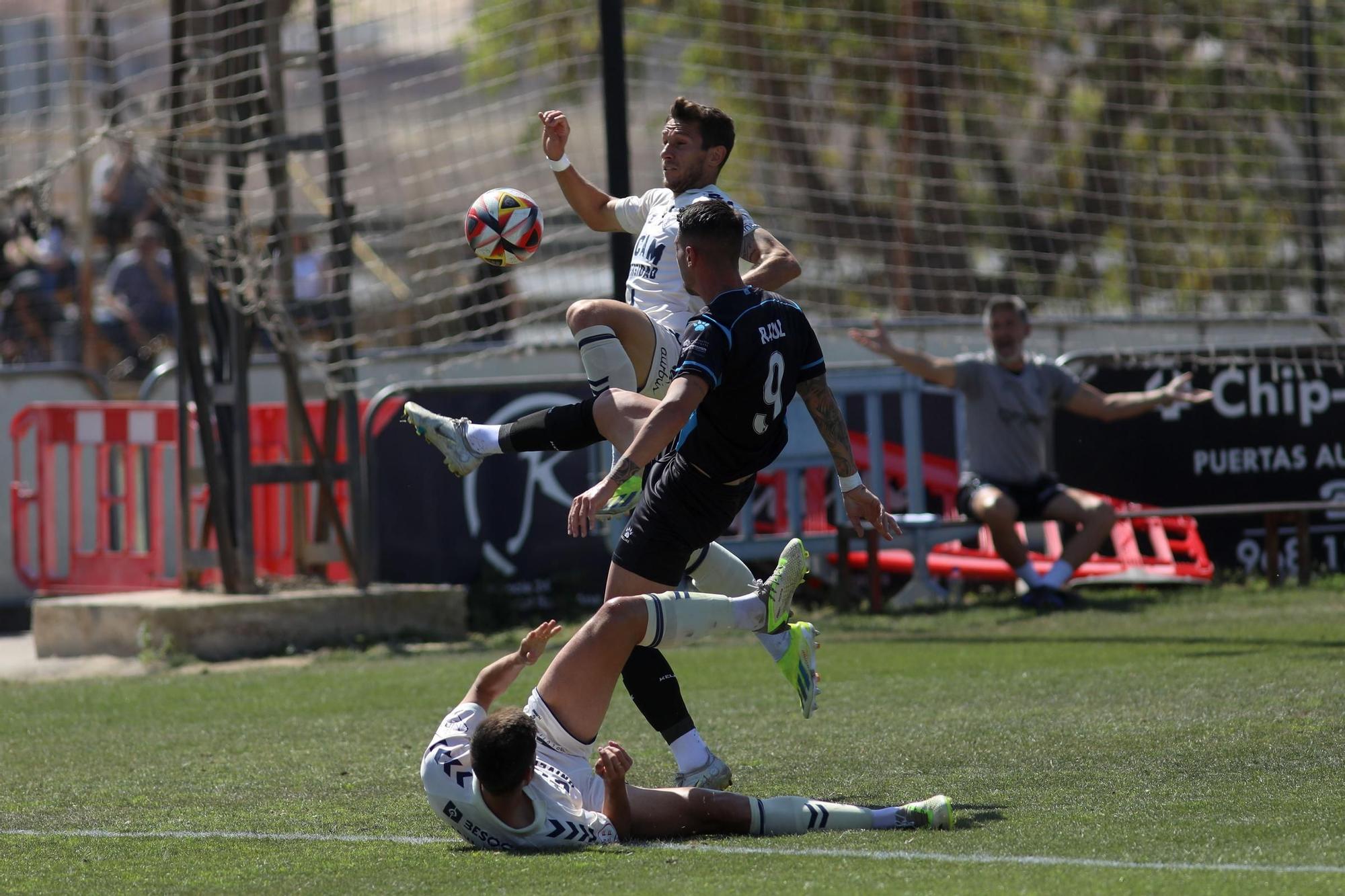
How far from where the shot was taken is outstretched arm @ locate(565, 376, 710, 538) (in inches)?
218

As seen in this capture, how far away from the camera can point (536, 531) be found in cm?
1340

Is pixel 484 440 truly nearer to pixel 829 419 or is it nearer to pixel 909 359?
pixel 829 419

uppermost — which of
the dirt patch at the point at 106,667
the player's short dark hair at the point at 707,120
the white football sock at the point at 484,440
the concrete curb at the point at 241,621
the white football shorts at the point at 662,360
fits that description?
the player's short dark hair at the point at 707,120

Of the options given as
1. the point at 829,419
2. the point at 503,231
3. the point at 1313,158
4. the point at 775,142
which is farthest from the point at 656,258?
the point at 775,142

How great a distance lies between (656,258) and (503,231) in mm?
690

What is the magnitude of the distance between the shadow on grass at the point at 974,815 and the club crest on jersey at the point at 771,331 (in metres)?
1.63

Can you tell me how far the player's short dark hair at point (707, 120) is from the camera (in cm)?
712

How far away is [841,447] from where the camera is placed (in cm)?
641

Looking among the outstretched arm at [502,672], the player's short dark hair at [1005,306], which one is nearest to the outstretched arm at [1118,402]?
the player's short dark hair at [1005,306]

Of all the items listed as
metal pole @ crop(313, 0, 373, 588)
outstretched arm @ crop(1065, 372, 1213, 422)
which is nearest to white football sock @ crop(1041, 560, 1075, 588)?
outstretched arm @ crop(1065, 372, 1213, 422)

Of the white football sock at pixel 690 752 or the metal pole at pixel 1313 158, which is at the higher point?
the metal pole at pixel 1313 158

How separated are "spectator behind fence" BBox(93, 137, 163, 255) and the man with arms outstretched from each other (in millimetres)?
14422

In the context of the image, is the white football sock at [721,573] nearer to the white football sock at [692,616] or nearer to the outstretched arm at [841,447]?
the outstretched arm at [841,447]

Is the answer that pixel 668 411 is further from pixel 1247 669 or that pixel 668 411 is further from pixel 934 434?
pixel 934 434
